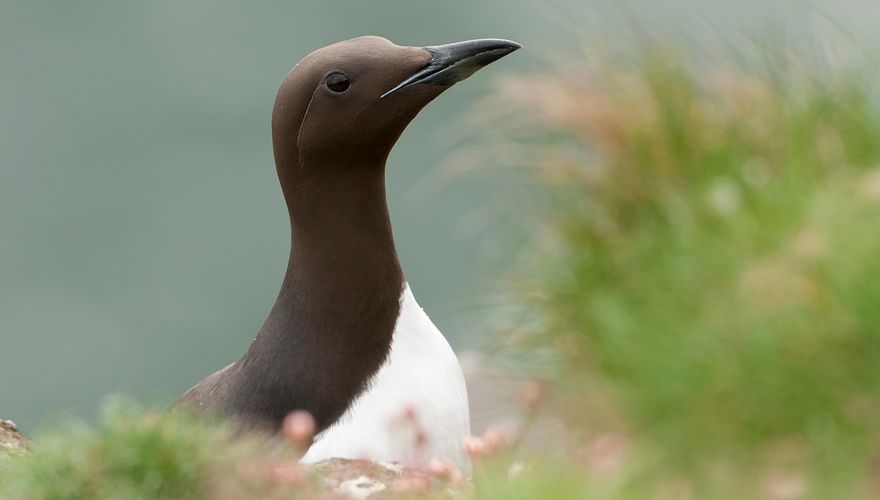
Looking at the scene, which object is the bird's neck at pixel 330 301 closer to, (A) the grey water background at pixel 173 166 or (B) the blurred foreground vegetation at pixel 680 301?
(B) the blurred foreground vegetation at pixel 680 301

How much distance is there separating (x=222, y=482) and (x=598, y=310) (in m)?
1.50

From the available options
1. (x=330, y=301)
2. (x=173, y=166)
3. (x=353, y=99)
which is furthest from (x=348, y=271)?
(x=173, y=166)

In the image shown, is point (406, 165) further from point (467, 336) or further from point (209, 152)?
point (467, 336)

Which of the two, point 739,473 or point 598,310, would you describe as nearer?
point 739,473

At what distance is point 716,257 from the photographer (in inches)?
185

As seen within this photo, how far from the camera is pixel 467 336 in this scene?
20.5ft

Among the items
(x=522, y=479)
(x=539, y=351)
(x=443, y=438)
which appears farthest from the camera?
(x=443, y=438)

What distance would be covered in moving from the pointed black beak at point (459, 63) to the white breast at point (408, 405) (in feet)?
2.78

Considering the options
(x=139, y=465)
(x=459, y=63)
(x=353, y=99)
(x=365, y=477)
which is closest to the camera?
(x=139, y=465)

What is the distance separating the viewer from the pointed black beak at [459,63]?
5.92m

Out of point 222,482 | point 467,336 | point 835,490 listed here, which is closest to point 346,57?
point 467,336

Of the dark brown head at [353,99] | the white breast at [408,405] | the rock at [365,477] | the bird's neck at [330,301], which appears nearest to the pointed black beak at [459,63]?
the dark brown head at [353,99]

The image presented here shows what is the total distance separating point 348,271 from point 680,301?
5.50 ft

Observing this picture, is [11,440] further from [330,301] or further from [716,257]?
[716,257]
